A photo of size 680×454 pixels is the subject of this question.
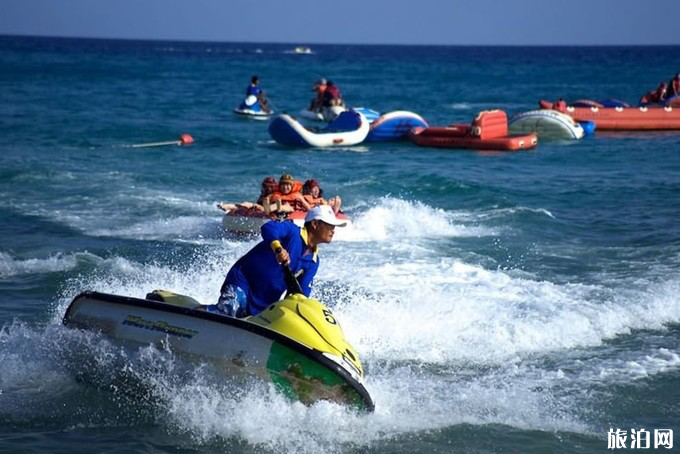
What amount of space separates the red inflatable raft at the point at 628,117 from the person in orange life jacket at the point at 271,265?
22486mm

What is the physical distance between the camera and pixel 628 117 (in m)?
29.2

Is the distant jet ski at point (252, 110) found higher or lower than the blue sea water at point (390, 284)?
higher

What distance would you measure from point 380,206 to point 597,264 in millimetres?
4711

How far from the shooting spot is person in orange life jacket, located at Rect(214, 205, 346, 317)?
7672 mm

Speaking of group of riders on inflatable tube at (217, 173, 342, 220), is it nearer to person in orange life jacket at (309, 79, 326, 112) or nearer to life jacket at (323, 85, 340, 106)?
life jacket at (323, 85, 340, 106)

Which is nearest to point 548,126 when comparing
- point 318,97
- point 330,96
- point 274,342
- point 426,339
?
point 330,96

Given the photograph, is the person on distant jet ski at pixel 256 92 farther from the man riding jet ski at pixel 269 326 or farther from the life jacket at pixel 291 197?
the man riding jet ski at pixel 269 326

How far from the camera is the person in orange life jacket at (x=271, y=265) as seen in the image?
767 centimetres

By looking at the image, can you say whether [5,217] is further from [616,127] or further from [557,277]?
[616,127]

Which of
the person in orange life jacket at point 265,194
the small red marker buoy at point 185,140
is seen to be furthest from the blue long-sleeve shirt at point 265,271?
the small red marker buoy at point 185,140

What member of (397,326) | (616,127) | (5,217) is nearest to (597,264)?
(397,326)

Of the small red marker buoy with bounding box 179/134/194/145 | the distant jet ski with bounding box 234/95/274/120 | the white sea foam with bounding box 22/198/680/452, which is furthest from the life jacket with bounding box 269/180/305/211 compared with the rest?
the distant jet ski with bounding box 234/95/274/120

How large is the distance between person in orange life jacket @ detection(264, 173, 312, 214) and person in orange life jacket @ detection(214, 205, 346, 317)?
611cm

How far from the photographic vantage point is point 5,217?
1652 cm
